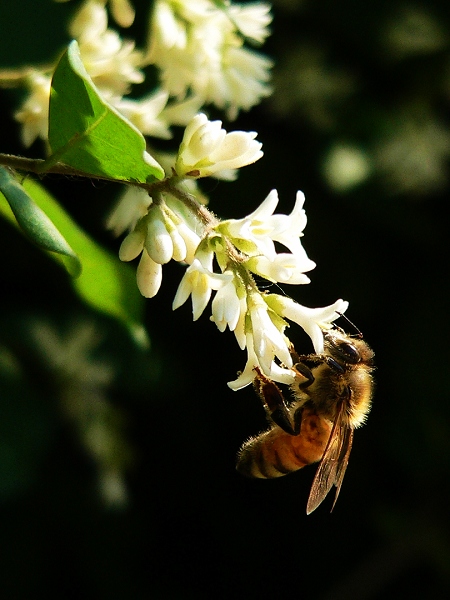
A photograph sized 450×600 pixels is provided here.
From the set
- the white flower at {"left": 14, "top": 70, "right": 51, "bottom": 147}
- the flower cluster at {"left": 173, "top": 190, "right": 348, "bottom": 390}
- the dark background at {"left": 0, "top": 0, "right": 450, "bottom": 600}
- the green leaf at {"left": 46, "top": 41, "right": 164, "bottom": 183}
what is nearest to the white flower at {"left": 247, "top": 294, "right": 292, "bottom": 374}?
the flower cluster at {"left": 173, "top": 190, "right": 348, "bottom": 390}

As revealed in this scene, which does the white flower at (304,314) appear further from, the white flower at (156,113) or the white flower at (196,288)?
the white flower at (156,113)

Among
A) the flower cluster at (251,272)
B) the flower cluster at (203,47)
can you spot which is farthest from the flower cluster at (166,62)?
the flower cluster at (251,272)

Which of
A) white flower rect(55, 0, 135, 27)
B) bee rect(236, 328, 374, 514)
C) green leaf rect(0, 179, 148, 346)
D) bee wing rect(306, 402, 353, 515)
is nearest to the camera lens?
green leaf rect(0, 179, 148, 346)

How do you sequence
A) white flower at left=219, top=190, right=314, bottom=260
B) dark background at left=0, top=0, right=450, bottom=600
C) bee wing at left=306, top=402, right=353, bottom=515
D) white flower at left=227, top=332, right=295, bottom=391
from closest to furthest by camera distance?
white flower at left=219, top=190, right=314, bottom=260 < white flower at left=227, top=332, right=295, bottom=391 < bee wing at left=306, top=402, right=353, bottom=515 < dark background at left=0, top=0, right=450, bottom=600

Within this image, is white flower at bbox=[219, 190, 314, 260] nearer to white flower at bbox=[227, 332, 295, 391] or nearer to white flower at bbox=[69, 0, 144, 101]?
white flower at bbox=[227, 332, 295, 391]

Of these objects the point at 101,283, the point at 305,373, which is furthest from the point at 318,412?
the point at 101,283

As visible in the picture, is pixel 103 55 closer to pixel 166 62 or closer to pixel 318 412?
pixel 166 62

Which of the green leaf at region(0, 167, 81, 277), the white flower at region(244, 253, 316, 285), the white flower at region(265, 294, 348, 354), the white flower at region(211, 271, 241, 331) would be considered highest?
the green leaf at region(0, 167, 81, 277)
